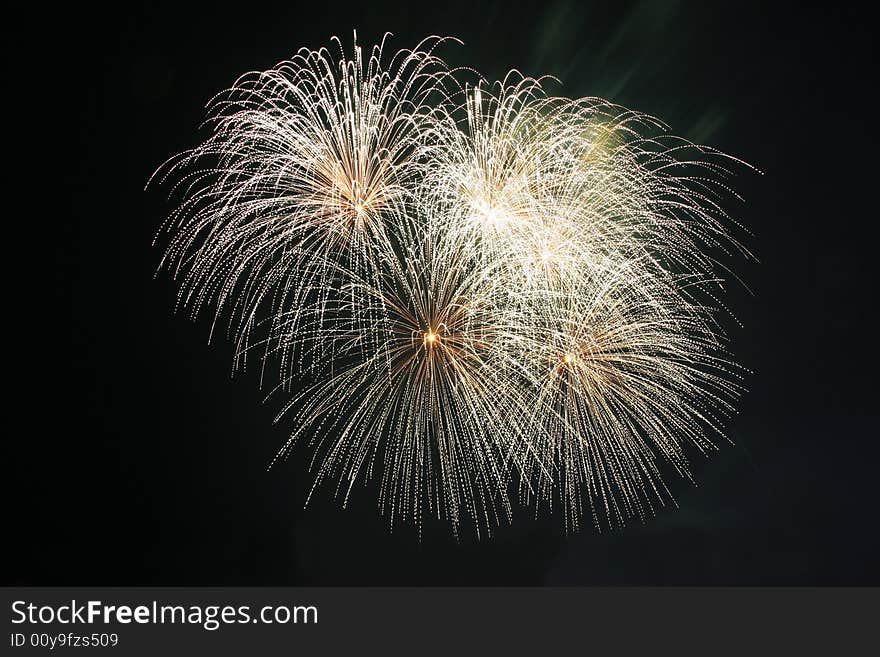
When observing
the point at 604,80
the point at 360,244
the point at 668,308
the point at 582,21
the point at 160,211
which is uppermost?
the point at 582,21

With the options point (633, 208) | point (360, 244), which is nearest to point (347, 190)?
point (360, 244)

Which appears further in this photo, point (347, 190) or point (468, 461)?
point (468, 461)

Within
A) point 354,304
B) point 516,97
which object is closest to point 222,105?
point 354,304

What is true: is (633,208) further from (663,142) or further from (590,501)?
(590,501)

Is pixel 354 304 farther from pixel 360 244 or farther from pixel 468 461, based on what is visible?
pixel 468 461

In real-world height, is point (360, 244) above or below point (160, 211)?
below

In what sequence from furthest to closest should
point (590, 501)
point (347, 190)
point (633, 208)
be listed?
point (590, 501) → point (633, 208) → point (347, 190)

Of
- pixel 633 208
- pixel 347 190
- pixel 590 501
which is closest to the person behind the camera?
pixel 347 190
